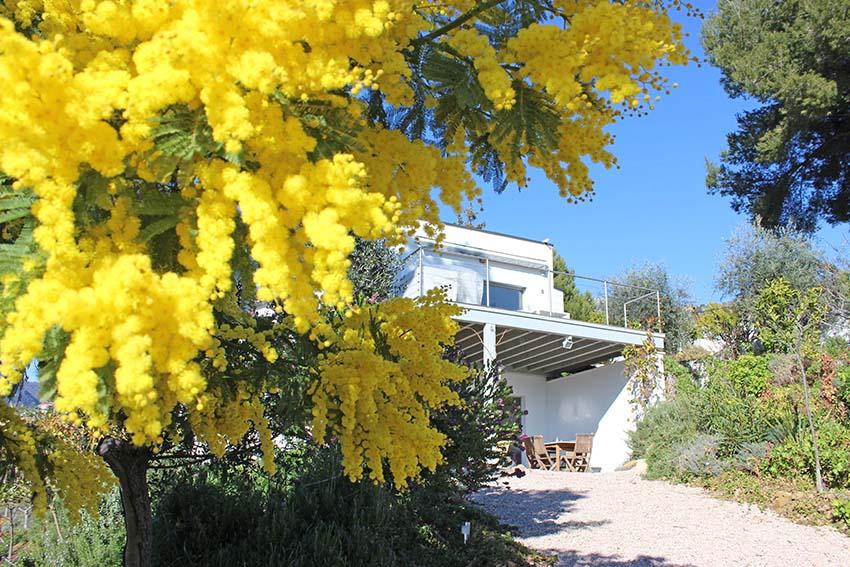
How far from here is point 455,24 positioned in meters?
3.15

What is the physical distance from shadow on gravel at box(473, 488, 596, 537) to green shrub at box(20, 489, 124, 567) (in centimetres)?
506

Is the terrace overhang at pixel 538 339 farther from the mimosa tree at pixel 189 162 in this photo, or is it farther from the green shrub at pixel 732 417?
the mimosa tree at pixel 189 162

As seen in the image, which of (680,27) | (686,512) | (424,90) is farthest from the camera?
(686,512)

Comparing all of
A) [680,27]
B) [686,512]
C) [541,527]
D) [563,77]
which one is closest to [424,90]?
[563,77]

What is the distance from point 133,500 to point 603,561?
18.9ft

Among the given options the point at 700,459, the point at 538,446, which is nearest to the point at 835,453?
the point at 700,459

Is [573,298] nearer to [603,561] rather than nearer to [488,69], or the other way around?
[603,561]

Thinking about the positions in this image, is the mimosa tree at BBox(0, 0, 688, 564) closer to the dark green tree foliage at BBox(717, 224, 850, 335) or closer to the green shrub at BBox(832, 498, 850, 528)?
the green shrub at BBox(832, 498, 850, 528)

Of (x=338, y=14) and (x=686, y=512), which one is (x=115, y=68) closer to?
(x=338, y=14)

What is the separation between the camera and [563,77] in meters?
2.65

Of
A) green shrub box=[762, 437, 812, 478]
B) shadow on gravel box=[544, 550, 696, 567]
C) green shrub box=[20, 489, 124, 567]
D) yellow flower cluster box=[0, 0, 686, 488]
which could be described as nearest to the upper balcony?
green shrub box=[762, 437, 812, 478]

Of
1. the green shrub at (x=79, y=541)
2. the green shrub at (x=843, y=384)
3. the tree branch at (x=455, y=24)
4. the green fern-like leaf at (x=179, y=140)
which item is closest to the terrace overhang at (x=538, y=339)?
the green shrub at (x=843, y=384)

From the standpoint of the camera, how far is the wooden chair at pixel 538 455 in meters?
18.5

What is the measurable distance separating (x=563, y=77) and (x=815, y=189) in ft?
48.4
